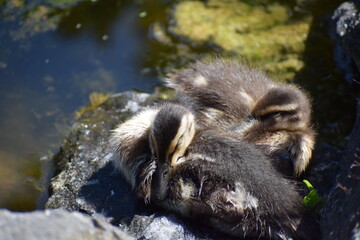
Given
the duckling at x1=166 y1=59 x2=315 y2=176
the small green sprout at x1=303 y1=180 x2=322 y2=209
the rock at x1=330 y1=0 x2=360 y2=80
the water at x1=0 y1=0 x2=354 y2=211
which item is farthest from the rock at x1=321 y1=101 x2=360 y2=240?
the water at x1=0 y1=0 x2=354 y2=211

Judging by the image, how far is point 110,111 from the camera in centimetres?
512

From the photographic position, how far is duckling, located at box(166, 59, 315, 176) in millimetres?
4129

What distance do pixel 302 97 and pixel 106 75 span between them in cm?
230

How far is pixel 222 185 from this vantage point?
3520mm

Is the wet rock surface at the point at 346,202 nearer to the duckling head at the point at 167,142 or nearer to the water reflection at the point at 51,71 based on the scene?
the duckling head at the point at 167,142

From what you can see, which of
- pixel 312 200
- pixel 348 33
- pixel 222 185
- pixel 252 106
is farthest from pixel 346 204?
pixel 348 33

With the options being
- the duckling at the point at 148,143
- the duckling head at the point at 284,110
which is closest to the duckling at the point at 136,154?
the duckling at the point at 148,143

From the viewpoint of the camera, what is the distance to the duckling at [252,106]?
413 cm

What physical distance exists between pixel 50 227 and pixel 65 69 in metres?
3.67

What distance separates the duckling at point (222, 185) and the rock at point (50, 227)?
113 centimetres

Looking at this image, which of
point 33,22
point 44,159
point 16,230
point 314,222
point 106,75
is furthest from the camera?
point 33,22

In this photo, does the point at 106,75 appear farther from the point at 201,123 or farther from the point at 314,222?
the point at 314,222

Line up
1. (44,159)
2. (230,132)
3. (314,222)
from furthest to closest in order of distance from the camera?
(44,159)
(230,132)
(314,222)

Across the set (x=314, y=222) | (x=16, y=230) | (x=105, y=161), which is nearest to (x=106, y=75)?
(x=105, y=161)
